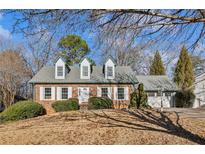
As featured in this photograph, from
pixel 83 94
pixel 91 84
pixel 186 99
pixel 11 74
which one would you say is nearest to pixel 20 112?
pixel 83 94

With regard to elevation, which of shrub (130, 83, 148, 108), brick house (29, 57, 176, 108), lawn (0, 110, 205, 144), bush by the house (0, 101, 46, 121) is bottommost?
lawn (0, 110, 205, 144)

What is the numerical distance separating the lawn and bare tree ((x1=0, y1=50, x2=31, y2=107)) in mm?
6581

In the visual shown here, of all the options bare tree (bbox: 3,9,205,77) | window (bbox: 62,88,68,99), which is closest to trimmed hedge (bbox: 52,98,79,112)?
window (bbox: 62,88,68,99)

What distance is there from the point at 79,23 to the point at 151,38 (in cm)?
153

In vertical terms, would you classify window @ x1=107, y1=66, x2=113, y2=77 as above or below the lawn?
above

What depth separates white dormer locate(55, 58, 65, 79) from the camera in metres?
13.1

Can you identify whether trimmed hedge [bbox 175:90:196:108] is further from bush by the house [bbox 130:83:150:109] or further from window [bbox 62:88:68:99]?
window [bbox 62:88:68:99]

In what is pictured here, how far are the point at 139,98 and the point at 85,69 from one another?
113 inches

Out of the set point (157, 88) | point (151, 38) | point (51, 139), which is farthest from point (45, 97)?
point (151, 38)

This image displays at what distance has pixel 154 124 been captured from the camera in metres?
7.77

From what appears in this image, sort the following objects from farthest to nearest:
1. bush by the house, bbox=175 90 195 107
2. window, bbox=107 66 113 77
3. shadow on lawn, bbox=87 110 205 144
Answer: bush by the house, bbox=175 90 195 107 → window, bbox=107 66 113 77 → shadow on lawn, bbox=87 110 205 144

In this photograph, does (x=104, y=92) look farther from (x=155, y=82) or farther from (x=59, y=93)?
(x=155, y=82)

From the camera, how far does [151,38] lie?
5.68 meters
